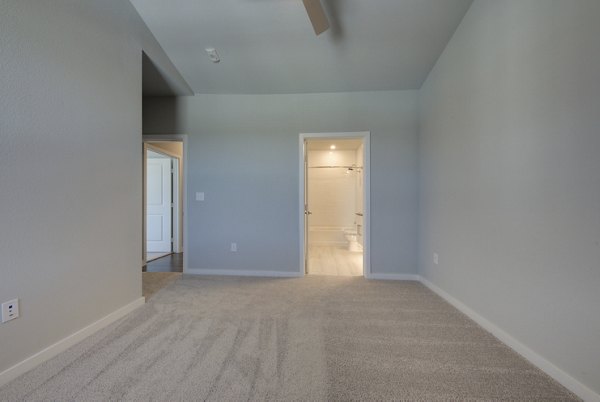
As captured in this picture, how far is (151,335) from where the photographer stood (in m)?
1.74

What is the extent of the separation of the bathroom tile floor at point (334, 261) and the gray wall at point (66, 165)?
2.25 m

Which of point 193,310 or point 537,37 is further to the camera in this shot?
point 193,310

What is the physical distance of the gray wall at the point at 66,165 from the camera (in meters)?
1.34

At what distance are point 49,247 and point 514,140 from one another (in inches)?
118

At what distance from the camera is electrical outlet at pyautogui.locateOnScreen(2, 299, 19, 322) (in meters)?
1.30

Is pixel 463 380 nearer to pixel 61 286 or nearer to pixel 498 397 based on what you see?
pixel 498 397


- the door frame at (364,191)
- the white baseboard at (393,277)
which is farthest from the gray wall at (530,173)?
the door frame at (364,191)

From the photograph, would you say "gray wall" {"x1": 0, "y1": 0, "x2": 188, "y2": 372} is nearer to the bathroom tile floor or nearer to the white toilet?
the bathroom tile floor

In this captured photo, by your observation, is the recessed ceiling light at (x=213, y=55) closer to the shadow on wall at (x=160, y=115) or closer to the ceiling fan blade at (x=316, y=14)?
the shadow on wall at (x=160, y=115)

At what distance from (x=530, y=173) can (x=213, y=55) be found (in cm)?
291

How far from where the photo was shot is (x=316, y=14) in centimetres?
168

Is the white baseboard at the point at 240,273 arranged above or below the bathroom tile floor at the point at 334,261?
above

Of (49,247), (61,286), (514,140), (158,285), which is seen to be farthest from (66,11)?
(514,140)

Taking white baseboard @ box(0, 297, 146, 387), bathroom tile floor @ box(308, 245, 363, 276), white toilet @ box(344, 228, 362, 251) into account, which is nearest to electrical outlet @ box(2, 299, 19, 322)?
white baseboard @ box(0, 297, 146, 387)
